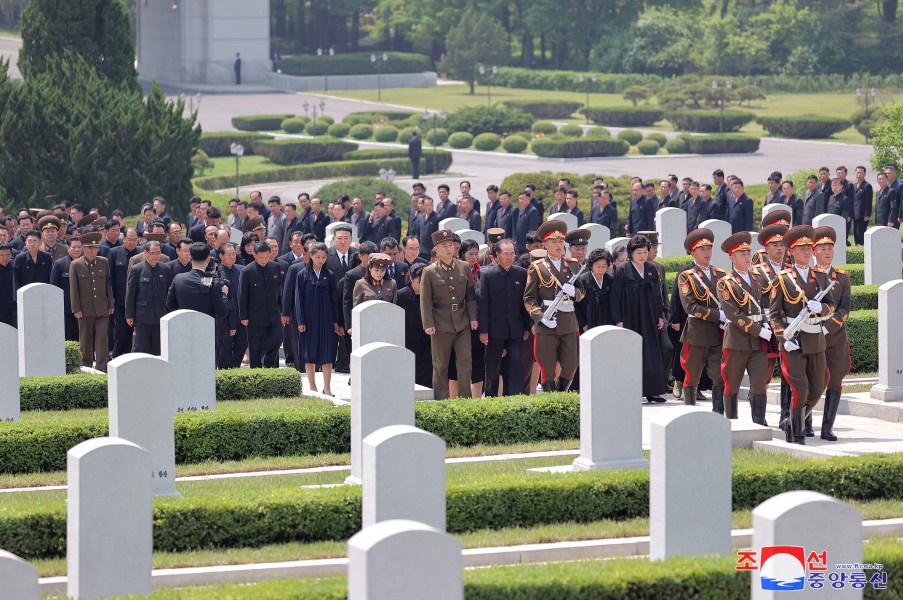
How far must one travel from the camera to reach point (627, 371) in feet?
39.6

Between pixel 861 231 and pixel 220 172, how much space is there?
87.9ft

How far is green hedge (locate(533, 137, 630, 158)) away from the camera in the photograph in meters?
53.1

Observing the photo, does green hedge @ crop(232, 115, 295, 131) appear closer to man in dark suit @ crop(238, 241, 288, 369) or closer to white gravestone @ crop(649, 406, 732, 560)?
man in dark suit @ crop(238, 241, 288, 369)

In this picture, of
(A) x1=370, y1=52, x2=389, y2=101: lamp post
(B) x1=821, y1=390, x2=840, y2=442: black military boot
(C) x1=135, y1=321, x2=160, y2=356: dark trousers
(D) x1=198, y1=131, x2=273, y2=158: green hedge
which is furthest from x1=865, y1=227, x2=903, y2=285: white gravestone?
(A) x1=370, y1=52, x2=389, y2=101: lamp post

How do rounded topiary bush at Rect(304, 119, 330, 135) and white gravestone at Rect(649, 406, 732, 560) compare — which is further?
rounded topiary bush at Rect(304, 119, 330, 135)

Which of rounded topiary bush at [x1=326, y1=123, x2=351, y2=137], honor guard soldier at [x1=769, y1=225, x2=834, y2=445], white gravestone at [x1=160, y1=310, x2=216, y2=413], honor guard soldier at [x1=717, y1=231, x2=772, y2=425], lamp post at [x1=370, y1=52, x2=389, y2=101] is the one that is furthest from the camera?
lamp post at [x1=370, y1=52, x2=389, y2=101]

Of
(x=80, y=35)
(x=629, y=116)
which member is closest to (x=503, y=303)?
(x=80, y=35)

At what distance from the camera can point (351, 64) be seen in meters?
84.0

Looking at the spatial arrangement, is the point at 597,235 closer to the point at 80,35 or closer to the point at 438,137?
the point at 80,35

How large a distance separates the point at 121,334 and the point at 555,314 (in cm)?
627

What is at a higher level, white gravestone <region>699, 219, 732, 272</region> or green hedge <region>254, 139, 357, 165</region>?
green hedge <region>254, 139, 357, 165</region>

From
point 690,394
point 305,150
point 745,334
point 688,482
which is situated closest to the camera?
point 688,482

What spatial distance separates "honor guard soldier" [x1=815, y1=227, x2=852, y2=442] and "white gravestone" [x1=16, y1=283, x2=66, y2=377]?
8.04m

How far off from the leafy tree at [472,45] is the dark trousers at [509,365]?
2515 inches
